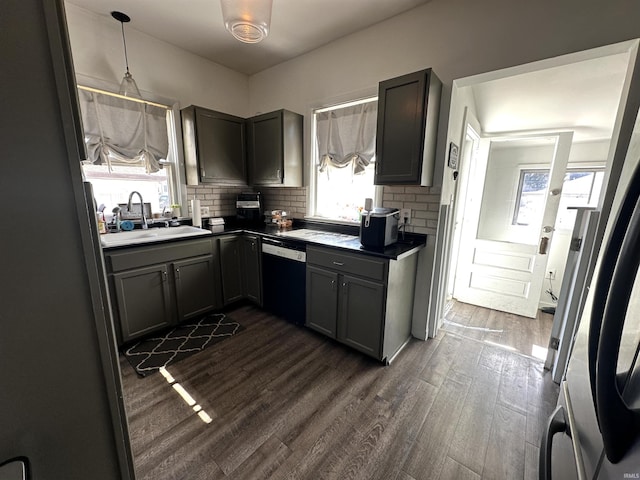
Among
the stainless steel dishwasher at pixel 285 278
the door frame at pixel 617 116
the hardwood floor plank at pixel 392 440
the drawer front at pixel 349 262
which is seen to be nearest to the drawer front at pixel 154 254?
the stainless steel dishwasher at pixel 285 278

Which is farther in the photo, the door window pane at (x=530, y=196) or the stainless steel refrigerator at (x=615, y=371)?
the door window pane at (x=530, y=196)

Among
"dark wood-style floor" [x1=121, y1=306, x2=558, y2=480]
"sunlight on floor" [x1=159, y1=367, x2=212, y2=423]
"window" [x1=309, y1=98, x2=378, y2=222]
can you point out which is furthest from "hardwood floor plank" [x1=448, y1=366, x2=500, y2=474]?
"window" [x1=309, y1=98, x2=378, y2=222]

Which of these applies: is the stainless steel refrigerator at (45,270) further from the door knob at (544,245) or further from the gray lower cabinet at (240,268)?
the door knob at (544,245)

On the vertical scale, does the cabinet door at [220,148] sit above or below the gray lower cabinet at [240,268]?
above

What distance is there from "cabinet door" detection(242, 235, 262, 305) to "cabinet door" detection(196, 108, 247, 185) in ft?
2.55

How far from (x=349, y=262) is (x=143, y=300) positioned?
1.81 m

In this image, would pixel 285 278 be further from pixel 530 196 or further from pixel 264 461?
pixel 530 196

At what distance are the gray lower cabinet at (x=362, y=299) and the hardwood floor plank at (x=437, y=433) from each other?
473 millimetres

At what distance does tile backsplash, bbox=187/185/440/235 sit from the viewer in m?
2.24

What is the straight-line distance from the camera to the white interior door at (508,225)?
2.94 m

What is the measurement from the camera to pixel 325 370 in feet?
6.64

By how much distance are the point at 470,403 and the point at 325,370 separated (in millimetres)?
1009

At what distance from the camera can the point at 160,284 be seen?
235cm

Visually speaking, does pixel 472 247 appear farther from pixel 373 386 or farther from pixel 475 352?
pixel 373 386
